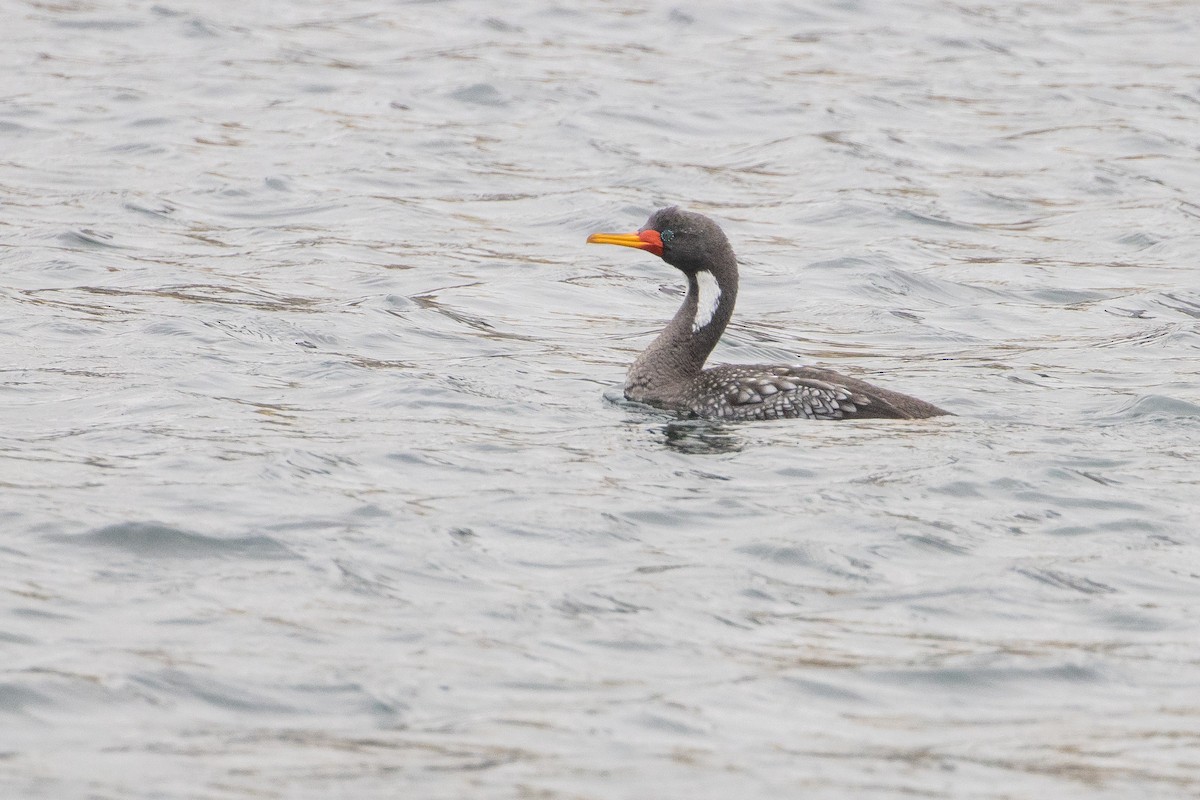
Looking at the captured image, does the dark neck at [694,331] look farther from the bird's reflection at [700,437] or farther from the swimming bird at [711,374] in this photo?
the bird's reflection at [700,437]

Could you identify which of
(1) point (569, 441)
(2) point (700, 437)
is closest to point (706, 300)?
(2) point (700, 437)

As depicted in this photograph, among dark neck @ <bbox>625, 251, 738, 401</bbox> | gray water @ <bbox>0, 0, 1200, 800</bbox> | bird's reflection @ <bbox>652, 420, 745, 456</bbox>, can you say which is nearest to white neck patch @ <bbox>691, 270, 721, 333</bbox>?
→ dark neck @ <bbox>625, 251, 738, 401</bbox>

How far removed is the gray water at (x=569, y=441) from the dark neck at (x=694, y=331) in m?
0.41

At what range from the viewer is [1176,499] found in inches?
350

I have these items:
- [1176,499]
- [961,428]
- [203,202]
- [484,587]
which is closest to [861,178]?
[203,202]

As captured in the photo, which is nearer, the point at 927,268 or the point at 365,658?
the point at 365,658

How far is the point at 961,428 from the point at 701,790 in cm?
491

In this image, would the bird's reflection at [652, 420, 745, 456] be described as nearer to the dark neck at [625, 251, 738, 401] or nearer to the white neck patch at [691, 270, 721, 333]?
the dark neck at [625, 251, 738, 401]

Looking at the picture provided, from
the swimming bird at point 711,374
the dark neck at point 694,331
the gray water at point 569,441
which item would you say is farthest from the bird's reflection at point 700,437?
the dark neck at point 694,331

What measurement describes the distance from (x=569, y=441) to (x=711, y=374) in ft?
4.36

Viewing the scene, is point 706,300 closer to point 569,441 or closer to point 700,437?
point 700,437

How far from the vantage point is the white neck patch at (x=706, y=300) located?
446 inches

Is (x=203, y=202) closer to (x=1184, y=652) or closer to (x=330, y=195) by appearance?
(x=330, y=195)

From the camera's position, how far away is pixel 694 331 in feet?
37.1
